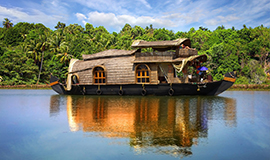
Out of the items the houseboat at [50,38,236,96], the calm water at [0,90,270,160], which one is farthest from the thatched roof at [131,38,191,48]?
the calm water at [0,90,270,160]

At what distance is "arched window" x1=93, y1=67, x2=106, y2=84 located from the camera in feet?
58.0

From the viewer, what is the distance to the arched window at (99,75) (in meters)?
17.7

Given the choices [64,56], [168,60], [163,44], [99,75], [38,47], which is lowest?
[99,75]

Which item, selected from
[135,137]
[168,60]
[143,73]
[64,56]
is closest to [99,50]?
[64,56]

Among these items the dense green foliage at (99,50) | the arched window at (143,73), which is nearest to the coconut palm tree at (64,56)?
the dense green foliage at (99,50)

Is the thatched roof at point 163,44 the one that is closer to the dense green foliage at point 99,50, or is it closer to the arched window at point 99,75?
the arched window at point 99,75

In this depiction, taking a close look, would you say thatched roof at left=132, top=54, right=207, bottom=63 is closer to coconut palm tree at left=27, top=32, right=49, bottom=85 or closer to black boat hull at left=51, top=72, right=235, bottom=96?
black boat hull at left=51, top=72, right=235, bottom=96

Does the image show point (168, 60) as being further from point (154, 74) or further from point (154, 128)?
point (154, 128)

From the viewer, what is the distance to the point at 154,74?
16.6 m

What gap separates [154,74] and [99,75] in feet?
13.5

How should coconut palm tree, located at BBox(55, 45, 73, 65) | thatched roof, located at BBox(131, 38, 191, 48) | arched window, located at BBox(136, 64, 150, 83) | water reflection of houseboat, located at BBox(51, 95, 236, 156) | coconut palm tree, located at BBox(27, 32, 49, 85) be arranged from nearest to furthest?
water reflection of houseboat, located at BBox(51, 95, 236, 156)
thatched roof, located at BBox(131, 38, 191, 48)
arched window, located at BBox(136, 64, 150, 83)
coconut palm tree, located at BBox(55, 45, 73, 65)
coconut palm tree, located at BBox(27, 32, 49, 85)

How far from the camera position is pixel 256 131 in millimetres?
6812

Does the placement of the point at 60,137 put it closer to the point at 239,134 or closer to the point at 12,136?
the point at 12,136

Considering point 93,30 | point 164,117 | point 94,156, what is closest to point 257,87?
point 164,117
